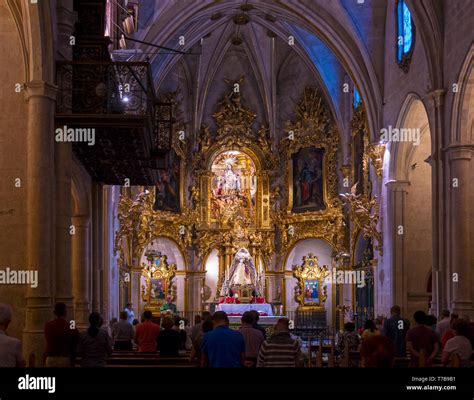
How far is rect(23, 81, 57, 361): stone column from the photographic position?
44.5 feet

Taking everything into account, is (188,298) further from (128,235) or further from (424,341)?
(424,341)

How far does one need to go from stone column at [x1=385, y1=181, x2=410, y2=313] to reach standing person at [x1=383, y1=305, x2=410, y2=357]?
486 inches

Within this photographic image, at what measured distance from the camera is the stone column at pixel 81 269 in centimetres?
2008

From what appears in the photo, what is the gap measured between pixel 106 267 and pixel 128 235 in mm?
6803

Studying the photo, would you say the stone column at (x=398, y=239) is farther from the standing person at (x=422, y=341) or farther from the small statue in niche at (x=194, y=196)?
the standing person at (x=422, y=341)

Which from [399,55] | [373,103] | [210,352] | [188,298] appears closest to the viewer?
[210,352]

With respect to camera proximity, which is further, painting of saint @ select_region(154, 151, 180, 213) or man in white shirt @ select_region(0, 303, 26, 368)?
painting of saint @ select_region(154, 151, 180, 213)

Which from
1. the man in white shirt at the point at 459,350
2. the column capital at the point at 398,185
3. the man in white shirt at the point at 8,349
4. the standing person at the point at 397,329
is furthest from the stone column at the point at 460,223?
the man in white shirt at the point at 8,349

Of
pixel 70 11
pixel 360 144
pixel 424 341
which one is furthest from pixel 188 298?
pixel 424 341

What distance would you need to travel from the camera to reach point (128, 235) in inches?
1313

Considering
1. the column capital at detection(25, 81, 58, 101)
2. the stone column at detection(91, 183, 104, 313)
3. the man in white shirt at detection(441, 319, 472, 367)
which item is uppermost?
the column capital at detection(25, 81, 58, 101)

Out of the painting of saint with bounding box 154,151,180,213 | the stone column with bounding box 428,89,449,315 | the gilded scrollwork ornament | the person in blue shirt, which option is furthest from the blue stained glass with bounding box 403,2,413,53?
the person in blue shirt

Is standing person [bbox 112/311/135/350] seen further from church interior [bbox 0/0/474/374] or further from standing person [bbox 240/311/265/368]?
standing person [bbox 240/311/265/368]

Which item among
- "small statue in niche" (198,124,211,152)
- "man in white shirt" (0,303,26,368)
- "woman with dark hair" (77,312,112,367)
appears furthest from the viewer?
"small statue in niche" (198,124,211,152)
